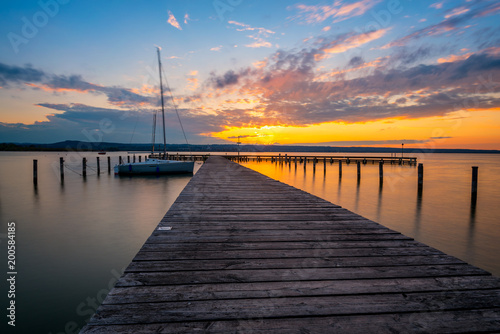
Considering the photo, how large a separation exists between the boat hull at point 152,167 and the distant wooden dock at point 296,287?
23257 mm

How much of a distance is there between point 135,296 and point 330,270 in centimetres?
184

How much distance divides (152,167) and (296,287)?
84.8ft

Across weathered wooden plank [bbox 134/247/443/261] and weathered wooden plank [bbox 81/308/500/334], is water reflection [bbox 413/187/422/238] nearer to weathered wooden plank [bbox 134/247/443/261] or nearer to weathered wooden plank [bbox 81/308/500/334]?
weathered wooden plank [bbox 134/247/443/261]

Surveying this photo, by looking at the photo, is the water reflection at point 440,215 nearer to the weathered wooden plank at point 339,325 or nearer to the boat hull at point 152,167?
the weathered wooden plank at point 339,325

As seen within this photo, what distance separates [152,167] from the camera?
86.7ft

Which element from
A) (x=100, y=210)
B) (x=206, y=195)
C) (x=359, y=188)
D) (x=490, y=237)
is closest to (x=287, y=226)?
(x=206, y=195)

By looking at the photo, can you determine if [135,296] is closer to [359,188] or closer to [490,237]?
[490,237]

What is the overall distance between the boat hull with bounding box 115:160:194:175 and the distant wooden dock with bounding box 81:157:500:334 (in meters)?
23.3

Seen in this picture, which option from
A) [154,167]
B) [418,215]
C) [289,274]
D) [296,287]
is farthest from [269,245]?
[154,167]

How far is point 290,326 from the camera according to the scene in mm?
1954

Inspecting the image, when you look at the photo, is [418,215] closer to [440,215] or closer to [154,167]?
[440,215]

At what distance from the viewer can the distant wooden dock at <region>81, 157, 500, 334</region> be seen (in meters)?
1.99

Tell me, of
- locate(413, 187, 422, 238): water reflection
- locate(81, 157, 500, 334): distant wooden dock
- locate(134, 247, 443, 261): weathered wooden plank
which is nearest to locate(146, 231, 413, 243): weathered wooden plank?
locate(81, 157, 500, 334): distant wooden dock

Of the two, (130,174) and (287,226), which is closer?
(287,226)
